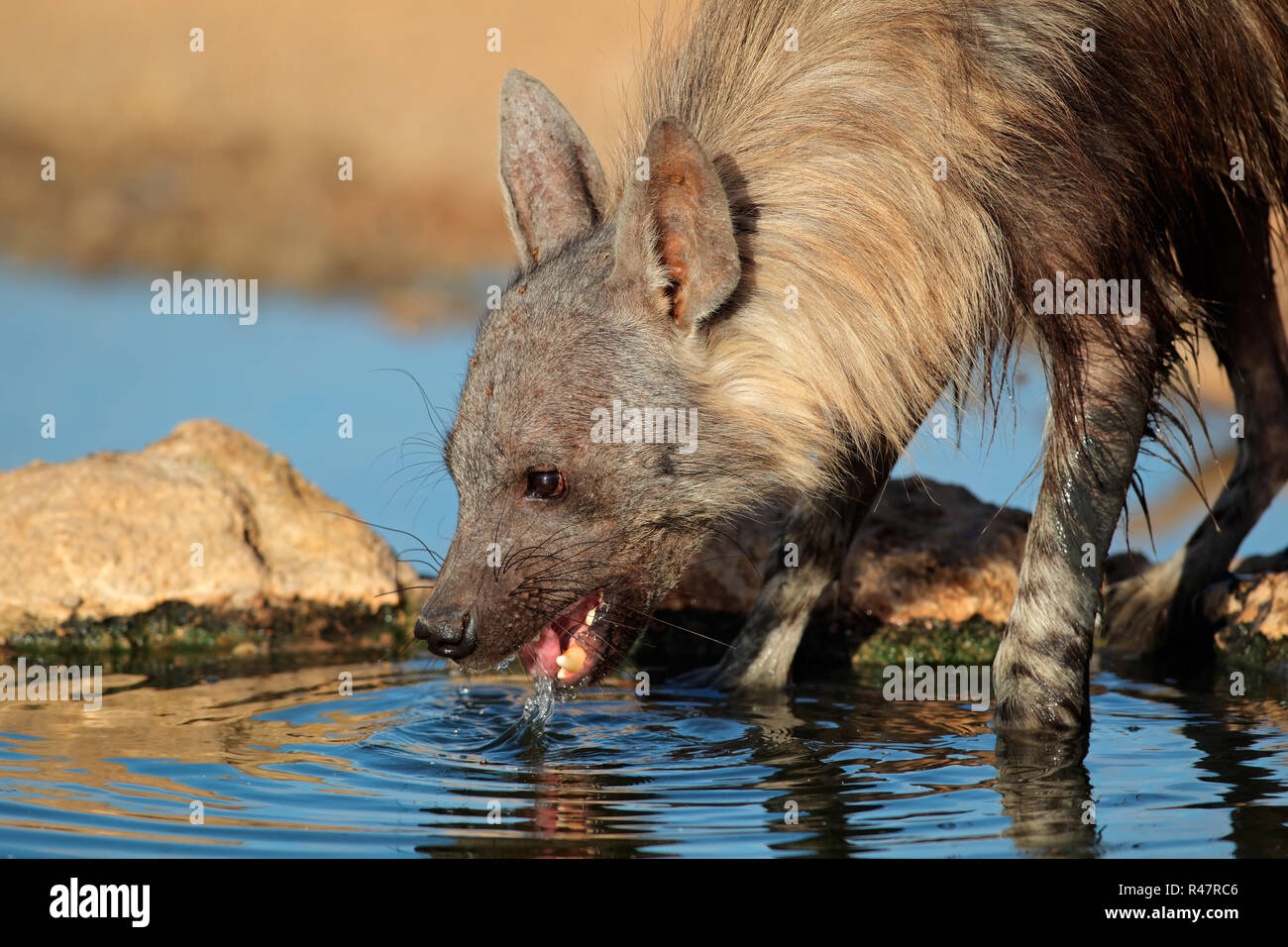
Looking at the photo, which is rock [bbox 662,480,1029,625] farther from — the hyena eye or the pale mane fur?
the hyena eye

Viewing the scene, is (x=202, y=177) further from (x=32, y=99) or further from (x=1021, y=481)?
(x=1021, y=481)

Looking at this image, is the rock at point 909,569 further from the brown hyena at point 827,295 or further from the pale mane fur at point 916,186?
the pale mane fur at point 916,186

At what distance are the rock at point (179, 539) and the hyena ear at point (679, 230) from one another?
3.07 metres

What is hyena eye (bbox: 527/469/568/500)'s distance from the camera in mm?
5020

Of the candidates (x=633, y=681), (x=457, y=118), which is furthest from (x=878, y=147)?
(x=457, y=118)

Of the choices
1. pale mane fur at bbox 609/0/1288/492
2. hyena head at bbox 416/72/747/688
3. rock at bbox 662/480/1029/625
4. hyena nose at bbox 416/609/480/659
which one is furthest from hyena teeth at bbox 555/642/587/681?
rock at bbox 662/480/1029/625

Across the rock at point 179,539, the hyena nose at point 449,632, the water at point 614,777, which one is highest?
the rock at point 179,539

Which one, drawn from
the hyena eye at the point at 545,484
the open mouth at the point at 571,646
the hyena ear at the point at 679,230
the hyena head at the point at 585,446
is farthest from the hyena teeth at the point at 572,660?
the hyena ear at the point at 679,230

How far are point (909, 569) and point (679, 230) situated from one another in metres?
2.91

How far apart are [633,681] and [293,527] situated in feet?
6.93

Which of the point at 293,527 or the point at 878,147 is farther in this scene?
the point at 293,527

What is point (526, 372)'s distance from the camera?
198 inches

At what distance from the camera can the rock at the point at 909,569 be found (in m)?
7.13

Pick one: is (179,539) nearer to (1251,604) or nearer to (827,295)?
(827,295)
